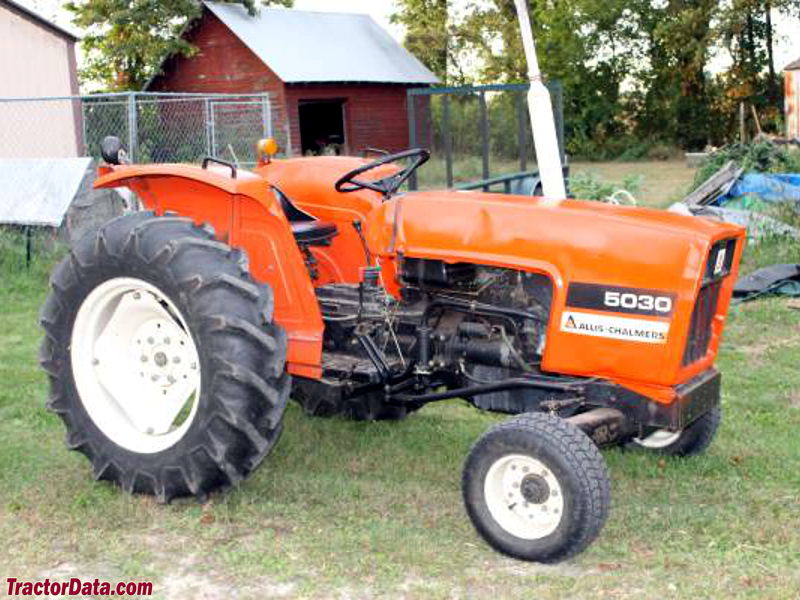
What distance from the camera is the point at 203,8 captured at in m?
26.3

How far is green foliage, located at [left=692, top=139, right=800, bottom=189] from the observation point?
40.4 feet

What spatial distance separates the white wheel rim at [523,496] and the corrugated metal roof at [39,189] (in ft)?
23.6

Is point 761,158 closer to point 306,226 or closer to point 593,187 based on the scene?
point 593,187

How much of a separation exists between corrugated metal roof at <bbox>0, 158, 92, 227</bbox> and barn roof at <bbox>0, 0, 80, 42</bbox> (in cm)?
615

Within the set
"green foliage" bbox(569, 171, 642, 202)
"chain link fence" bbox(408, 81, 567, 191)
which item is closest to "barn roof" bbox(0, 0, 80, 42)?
"chain link fence" bbox(408, 81, 567, 191)

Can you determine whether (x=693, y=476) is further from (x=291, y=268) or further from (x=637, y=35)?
(x=637, y=35)

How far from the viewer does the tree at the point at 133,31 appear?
25656 millimetres

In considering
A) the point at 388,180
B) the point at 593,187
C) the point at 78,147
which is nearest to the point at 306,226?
the point at 388,180

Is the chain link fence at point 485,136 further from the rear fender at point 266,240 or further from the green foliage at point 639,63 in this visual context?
the green foliage at point 639,63

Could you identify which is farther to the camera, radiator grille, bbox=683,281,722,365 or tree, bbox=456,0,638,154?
tree, bbox=456,0,638,154

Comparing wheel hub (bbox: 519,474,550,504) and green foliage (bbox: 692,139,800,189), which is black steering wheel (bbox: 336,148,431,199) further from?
green foliage (bbox: 692,139,800,189)

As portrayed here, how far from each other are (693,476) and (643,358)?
0.96 metres

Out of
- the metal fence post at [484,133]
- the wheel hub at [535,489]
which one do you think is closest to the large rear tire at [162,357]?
the wheel hub at [535,489]

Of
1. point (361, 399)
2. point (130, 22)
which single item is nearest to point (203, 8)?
point (130, 22)
